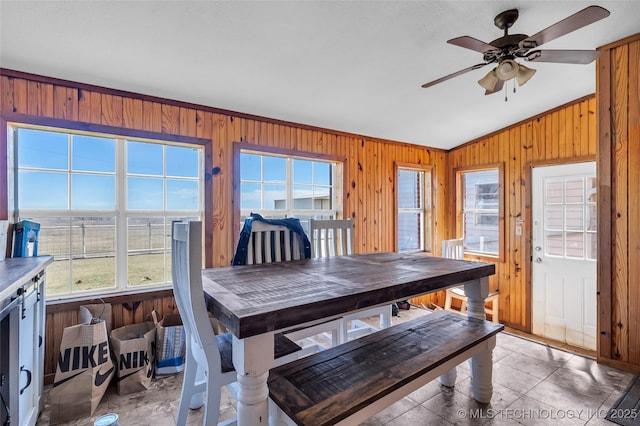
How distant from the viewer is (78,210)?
2471 mm

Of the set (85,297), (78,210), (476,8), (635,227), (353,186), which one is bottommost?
(85,297)

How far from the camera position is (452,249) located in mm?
4109

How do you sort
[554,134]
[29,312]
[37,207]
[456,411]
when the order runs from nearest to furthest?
[29,312] < [456,411] < [37,207] < [554,134]

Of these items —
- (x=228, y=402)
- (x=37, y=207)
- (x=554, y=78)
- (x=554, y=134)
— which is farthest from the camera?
(x=554, y=134)

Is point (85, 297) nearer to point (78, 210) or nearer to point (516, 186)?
point (78, 210)

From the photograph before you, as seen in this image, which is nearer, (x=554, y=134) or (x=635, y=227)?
(x=635, y=227)

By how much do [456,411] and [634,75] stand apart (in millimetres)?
2851

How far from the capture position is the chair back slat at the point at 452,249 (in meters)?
4.07

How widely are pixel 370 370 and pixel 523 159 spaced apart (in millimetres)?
3740

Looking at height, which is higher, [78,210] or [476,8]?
Result: [476,8]

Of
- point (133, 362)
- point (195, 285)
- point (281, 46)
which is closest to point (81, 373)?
point (133, 362)

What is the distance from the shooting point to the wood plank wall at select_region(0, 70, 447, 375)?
2287 millimetres

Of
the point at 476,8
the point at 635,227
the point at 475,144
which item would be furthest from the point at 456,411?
the point at 475,144

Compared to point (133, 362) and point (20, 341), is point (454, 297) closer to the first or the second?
point (133, 362)
